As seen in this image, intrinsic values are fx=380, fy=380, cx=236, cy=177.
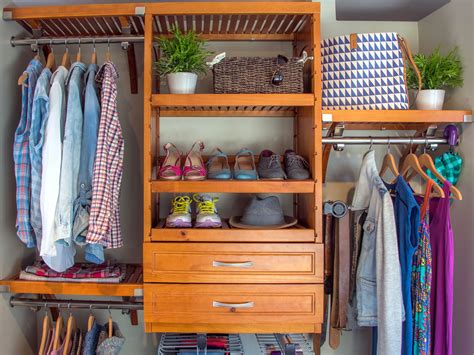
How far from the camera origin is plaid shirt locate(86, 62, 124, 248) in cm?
149

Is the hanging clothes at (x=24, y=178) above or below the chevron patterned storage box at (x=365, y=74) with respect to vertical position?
below

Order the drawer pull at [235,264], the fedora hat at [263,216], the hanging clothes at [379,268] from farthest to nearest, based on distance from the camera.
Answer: the fedora hat at [263,216], the drawer pull at [235,264], the hanging clothes at [379,268]

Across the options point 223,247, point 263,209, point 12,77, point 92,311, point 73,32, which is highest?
point 73,32

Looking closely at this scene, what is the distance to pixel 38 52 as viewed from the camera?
5.88 ft

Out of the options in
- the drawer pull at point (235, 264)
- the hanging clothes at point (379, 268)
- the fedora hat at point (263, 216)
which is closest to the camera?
the hanging clothes at point (379, 268)

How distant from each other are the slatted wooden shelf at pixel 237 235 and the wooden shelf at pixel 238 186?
166 millimetres

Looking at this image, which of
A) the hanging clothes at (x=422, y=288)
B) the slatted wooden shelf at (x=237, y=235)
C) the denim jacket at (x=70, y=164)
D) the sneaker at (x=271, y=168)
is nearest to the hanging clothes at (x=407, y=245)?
the hanging clothes at (x=422, y=288)

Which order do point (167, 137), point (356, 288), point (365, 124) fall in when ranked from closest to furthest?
point (356, 288)
point (365, 124)
point (167, 137)

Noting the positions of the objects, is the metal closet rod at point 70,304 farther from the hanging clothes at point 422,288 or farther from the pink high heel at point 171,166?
the hanging clothes at point 422,288

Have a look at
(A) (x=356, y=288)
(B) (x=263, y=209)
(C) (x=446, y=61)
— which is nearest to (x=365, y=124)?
(C) (x=446, y=61)

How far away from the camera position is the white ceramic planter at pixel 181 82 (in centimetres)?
161

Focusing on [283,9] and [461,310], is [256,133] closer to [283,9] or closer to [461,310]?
[283,9]

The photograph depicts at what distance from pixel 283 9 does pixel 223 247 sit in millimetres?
1022

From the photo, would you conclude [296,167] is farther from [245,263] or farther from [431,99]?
[431,99]
